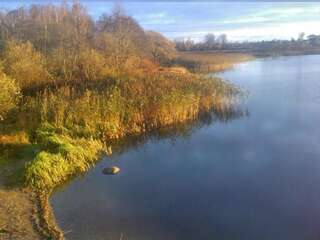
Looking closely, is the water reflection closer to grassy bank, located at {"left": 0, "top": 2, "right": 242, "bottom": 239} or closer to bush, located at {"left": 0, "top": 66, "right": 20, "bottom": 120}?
grassy bank, located at {"left": 0, "top": 2, "right": 242, "bottom": 239}

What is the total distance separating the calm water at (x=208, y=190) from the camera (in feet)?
28.1

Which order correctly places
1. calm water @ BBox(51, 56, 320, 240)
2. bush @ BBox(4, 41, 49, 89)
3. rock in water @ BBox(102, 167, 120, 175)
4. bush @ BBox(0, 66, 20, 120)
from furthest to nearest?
bush @ BBox(4, 41, 49, 89)
bush @ BBox(0, 66, 20, 120)
rock in water @ BBox(102, 167, 120, 175)
calm water @ BBox(51, 56, 320, 240)

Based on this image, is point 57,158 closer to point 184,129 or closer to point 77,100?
point 77,100

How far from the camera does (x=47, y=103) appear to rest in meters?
15.3

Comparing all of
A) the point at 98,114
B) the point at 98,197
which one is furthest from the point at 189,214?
the point at 98,114

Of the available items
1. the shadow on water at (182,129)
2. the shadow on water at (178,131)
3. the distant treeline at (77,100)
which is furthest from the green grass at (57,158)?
the shadow on water at (182,129)

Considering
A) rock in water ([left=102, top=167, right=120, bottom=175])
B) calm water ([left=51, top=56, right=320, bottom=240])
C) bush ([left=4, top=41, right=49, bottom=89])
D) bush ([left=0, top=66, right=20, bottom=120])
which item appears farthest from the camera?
bush ([left=4, top=41, right=49, bottom=89])

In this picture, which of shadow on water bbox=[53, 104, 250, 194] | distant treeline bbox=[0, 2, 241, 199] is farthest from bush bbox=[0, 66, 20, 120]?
shadow on water bbox=[53, 104, 250, 194]

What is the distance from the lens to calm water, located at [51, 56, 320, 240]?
8.57 m

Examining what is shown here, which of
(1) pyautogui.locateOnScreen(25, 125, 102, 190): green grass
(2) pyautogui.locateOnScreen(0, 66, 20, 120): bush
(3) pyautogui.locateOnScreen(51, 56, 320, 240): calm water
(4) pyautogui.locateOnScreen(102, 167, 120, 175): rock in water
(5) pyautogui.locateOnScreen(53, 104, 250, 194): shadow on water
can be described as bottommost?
(3) pyautogui.locateOnScreen(51, 56, 320, 240): calm water

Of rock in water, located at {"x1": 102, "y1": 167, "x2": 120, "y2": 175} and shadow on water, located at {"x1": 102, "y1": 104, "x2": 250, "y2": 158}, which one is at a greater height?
shadow on water, located at {"x1": 102, "y1": 104, "x2": 250, "y2": 158}

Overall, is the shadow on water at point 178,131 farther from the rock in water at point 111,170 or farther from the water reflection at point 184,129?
the rock in water at point 111,170

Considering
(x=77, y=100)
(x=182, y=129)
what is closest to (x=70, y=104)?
(x=77, y=100)

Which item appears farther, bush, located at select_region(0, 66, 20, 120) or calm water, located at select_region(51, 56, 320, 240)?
bush, located at select_region(0, 66, 20, 120)
